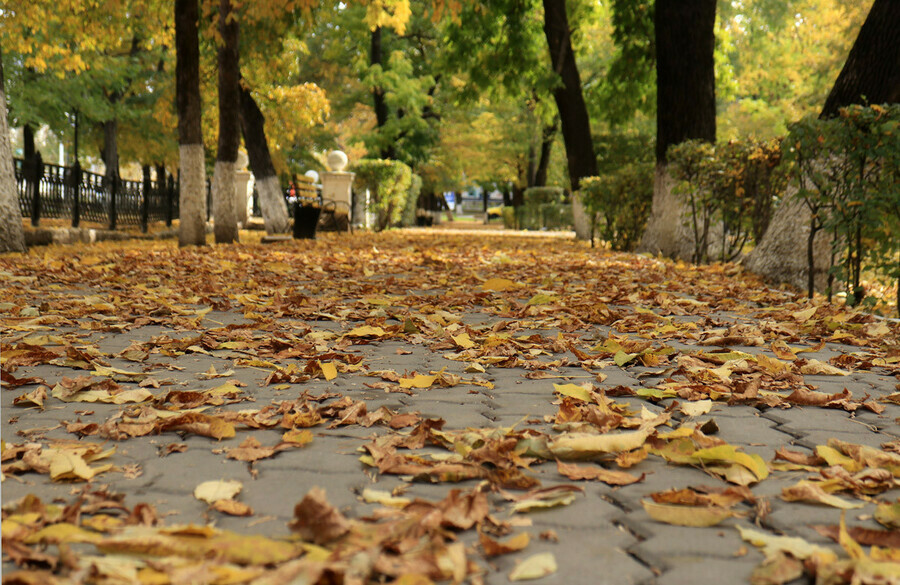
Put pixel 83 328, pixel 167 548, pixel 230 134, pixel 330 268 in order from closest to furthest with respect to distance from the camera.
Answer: pixel 167 548 → pixel 83 328 → pixel 330 268 → pixel 230 134

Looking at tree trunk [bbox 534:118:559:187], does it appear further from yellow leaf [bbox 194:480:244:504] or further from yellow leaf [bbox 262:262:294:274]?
yellow leaf [bbox 194:480:244:504]

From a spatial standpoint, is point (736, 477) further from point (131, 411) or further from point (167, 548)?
point (131, 411)

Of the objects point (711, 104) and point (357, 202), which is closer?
point (711, 104)

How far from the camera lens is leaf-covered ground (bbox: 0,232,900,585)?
1824 mm

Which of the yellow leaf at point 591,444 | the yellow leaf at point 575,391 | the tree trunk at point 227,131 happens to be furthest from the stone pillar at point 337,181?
the yellow leaf at point 591,444

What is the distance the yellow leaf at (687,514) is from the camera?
207 cm

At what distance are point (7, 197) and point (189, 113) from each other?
129 inches

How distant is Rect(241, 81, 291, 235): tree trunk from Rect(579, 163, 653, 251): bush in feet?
24.9

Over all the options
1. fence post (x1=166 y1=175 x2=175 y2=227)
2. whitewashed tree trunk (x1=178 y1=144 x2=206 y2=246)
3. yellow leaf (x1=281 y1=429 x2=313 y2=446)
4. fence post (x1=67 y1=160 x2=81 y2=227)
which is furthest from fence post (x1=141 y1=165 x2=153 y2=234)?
yellow leaf (x1=281 y1=429 x2=313 y2=446)

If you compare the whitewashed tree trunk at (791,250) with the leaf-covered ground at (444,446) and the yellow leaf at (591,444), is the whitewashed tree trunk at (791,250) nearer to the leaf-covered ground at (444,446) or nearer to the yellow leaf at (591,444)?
the leaf-covered ground at (444,446)

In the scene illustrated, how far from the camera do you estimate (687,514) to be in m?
2.11

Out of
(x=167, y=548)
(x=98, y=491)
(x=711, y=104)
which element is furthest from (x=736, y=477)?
(x=711, y=104)

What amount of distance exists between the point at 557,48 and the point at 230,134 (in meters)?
7.89

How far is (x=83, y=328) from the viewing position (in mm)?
4973
